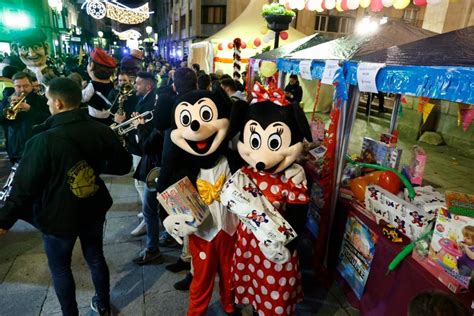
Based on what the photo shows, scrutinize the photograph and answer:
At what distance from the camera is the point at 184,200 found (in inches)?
86.9

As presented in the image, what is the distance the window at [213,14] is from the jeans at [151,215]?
2686cm

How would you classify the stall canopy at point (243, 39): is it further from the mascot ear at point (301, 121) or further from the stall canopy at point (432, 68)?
the mascot ear at point (301, 121)

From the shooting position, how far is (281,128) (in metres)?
2.07

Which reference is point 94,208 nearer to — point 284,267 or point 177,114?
point 177,114

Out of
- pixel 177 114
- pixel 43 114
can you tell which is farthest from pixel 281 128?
pixel 43 114

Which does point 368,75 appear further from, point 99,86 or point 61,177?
point 99,86

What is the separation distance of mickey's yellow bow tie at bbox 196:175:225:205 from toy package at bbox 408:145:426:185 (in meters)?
2.17

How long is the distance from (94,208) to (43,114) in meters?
2.15

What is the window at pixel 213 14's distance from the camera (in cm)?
2683

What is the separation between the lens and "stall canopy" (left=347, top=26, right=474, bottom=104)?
1866mm

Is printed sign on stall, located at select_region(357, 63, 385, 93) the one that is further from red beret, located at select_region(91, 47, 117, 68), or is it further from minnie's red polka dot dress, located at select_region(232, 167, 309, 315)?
red beret, located at select_region(91, 47, 117, 68)

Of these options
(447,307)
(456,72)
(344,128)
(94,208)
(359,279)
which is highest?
(456,72)

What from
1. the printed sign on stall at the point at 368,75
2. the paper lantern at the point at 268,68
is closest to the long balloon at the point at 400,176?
the printed sign on stall at the point at 368,75

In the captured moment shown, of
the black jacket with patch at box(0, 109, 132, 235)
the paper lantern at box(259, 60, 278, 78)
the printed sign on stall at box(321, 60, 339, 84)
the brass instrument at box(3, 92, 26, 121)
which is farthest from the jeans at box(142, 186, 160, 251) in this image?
the paper lantern at box(259, 60, 278, 78)
